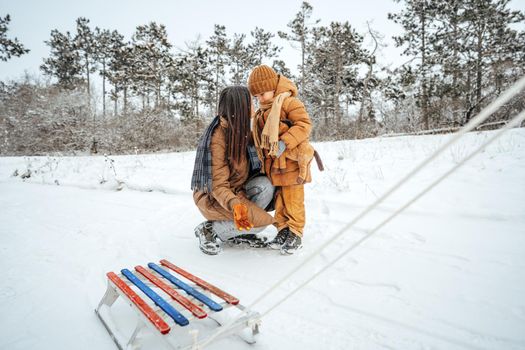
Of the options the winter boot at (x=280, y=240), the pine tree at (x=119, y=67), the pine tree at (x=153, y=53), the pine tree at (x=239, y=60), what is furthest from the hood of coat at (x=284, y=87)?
the pine tree at (x=119, y=67)

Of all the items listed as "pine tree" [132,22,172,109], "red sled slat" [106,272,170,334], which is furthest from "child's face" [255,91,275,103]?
"pine tree" [132,22,172,109]

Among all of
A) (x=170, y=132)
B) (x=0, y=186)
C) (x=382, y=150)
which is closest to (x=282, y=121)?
(x=382, y=150)

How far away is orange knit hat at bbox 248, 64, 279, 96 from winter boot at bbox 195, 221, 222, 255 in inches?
58.6

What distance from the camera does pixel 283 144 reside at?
2.72m

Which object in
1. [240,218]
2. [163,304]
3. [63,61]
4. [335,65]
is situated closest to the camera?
[163,304]

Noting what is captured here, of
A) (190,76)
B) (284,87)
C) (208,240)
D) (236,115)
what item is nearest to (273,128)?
(236,115)

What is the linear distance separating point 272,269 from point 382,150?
4.54m

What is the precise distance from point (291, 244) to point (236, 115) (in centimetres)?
137

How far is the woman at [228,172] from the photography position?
266 centimetres

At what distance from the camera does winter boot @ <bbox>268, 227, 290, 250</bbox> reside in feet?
9.85

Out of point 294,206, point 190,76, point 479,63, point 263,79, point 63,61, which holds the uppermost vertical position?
point 63,61

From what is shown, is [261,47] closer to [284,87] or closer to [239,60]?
[239,60]

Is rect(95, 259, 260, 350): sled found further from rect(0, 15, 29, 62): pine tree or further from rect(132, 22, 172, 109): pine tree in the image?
rect(132, 22, 172, 109): pine tree

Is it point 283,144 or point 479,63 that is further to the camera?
point 479,63
